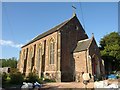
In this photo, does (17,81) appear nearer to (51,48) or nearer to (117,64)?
(51,48)

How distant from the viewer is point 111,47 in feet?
137

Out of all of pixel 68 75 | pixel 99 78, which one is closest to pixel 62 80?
pixel 68 75

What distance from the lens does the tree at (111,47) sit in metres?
41.4

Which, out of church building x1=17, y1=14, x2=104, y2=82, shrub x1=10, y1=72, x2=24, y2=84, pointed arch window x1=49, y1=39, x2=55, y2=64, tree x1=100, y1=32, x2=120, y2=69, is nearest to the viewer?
shrub x1=10, y1=72, x2=24, y2=84

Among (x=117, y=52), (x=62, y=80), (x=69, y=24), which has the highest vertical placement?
(x=69, y=24)

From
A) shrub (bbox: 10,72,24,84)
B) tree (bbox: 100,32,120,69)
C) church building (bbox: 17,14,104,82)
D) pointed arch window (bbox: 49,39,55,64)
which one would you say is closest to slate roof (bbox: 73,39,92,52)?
church building (bbox: 17,14,104,82)

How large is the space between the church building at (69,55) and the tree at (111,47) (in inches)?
266

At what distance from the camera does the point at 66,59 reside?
35.0 metres

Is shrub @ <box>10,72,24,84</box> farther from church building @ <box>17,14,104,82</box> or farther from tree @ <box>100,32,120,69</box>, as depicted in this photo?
tree @ <box>100,32,120,69</box>

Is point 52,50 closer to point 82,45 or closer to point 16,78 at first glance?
point 82,45

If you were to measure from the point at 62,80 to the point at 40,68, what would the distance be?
712cm

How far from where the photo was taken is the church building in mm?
32969

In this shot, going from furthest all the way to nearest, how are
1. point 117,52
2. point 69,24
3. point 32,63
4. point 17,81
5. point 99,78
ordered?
point 32,63
point 117,52
point 69,24
point 99,78
point 17,81

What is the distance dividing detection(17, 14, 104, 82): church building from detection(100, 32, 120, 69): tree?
676cm
